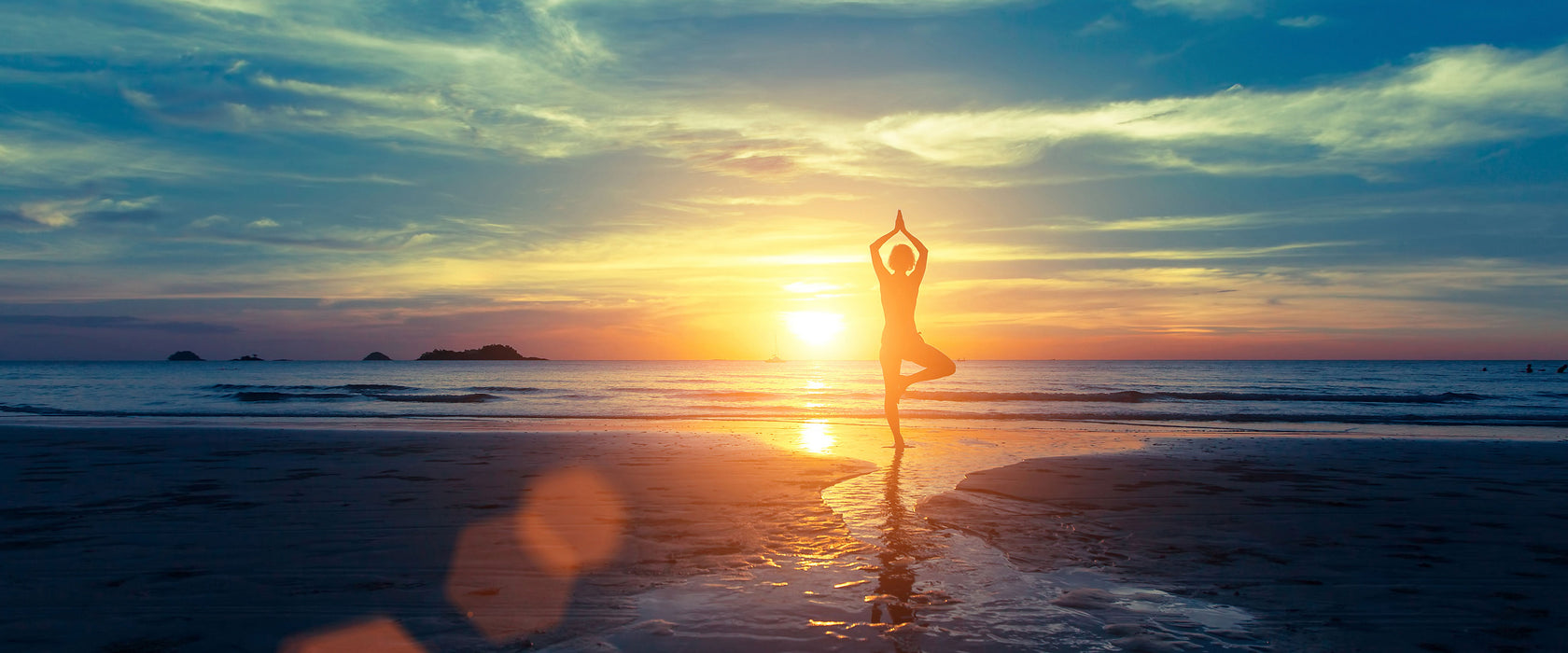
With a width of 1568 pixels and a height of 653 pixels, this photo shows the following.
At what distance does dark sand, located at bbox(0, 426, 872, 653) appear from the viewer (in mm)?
4590

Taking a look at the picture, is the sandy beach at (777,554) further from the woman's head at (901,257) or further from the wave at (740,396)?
the wave at (740,396)

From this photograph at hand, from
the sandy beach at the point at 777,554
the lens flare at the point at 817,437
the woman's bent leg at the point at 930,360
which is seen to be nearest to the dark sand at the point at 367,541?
the sandy beach at the point at 777,554

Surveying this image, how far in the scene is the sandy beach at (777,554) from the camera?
4.47 m

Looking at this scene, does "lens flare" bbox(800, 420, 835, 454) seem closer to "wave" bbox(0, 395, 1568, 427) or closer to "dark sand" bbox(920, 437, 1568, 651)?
"wave" bbox(0, 395, 1568, 427)

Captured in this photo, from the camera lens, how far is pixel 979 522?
7527mm

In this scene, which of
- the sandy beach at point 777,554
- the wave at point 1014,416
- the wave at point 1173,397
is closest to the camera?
the sandy beach at point 777,554

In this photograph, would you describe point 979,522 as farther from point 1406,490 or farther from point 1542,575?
point 1406,490

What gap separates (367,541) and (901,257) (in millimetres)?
8025

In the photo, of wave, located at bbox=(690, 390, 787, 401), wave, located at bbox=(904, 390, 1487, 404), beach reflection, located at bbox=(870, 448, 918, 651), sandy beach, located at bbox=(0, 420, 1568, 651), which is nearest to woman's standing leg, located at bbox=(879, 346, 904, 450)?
sandy beach, located at bbox=(0, 420, 1568, 651)

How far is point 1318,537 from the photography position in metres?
6.98

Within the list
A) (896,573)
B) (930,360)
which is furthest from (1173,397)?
(896,573)

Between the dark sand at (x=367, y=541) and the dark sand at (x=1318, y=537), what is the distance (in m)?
2.17

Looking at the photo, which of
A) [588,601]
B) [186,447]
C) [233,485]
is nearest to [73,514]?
[233,485]

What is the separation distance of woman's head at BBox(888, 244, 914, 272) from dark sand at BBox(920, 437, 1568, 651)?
327 centimetres
